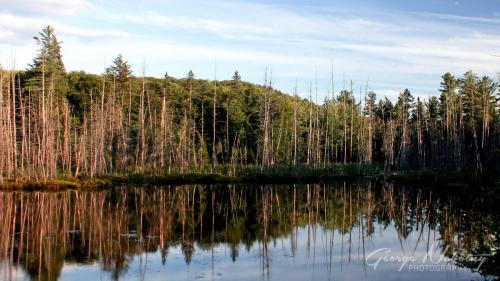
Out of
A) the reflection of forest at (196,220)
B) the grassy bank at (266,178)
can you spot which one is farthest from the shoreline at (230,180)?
the reflection of forest at (196,220)

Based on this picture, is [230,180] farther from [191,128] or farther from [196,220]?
[196,220]

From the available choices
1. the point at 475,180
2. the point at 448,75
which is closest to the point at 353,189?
the point at 475,180

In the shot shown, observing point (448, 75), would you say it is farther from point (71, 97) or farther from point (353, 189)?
point (71, 97)

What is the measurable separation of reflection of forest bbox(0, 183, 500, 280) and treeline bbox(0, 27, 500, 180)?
11.4 meters

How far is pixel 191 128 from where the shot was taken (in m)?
60.3

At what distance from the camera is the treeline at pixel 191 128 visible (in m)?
47.8

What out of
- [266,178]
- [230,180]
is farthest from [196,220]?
[266,178]

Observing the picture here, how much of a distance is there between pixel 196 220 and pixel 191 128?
1419 inches

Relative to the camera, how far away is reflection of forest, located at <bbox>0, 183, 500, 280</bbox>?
1731 centimetres

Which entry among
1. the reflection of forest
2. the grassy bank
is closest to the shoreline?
the grassy bank

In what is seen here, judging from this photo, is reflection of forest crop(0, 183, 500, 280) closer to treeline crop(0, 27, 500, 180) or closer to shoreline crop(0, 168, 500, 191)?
shoreline crop(0, 168, 500, 191)

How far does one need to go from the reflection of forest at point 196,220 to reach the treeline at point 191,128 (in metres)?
11.4

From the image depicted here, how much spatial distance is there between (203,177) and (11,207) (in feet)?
71.7

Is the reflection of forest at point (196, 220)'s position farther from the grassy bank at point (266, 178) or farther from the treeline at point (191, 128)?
the treeline at point (191, 128)
